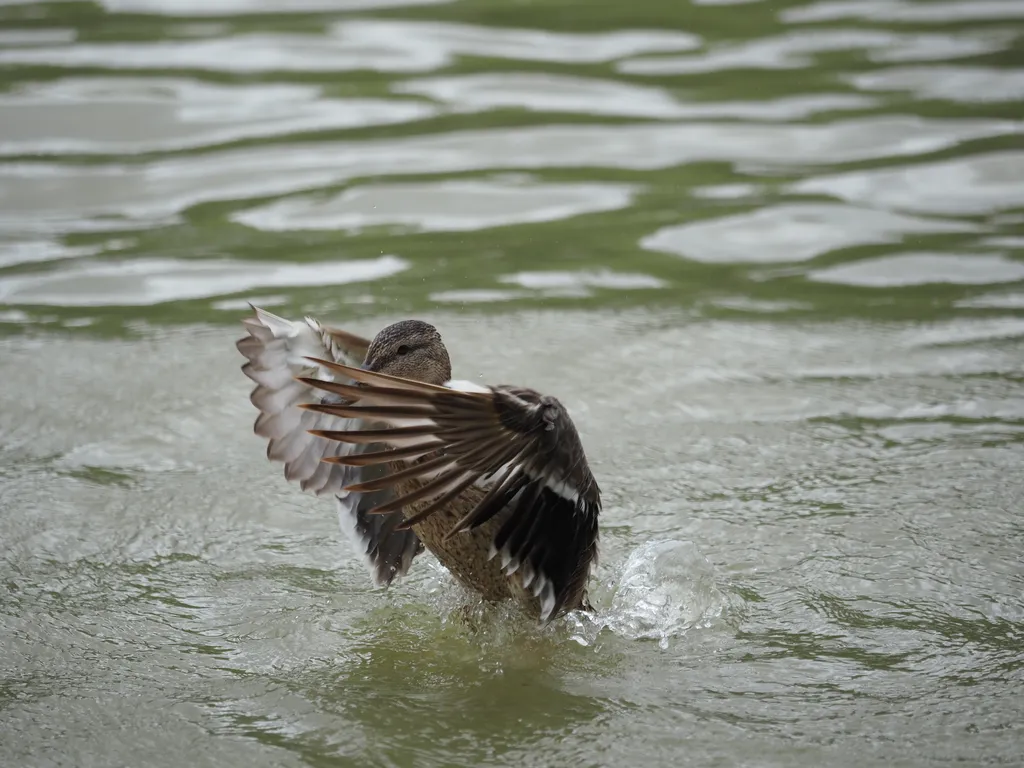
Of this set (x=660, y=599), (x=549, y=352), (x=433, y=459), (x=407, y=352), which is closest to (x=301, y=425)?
(x=407, y=352)

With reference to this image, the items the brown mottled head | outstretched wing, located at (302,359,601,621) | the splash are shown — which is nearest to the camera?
outstretched wing, located at (302,359,601,621)

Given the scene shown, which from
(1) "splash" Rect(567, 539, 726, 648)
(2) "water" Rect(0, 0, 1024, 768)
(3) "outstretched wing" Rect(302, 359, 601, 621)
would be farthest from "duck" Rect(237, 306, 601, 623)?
(2) "water" Rect(0, 0, 1024, 768)

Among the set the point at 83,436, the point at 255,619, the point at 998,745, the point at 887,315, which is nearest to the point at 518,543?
the point at 255,619

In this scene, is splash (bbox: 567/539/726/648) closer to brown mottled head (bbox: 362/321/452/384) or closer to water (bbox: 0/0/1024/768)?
water (bbox: 0/0/1024/768)

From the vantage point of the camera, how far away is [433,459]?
3.96 m

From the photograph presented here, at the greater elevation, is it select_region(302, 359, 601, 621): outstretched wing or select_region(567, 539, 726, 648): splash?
select_region(302, 359, 601, 621): outstretched wing

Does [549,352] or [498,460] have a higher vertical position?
[498,460]

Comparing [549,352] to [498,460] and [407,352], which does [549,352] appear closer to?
[407,352]

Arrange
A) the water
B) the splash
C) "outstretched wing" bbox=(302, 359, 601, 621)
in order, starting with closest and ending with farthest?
"outstretched wing" bbox=(302, 359, 601, 621)
the water
the splash

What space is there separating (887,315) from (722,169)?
2622mm

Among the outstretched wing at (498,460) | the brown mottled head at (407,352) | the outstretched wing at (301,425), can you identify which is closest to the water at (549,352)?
the outstretched wing at (301,425)

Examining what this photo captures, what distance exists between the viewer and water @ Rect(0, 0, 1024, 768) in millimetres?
4242

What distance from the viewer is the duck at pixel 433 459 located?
3.89 metres

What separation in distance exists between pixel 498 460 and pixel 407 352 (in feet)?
3.26
